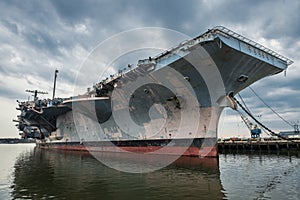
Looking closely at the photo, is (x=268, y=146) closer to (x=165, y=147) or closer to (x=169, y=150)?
(x=169, y=150)

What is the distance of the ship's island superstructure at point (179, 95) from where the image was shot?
13.4 meters

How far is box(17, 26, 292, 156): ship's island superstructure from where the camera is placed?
1339 centimetres

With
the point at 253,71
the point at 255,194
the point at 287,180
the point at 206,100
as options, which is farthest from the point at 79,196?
the point at 253,71

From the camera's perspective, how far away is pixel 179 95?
52.5 feet

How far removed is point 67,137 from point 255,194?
26.9m

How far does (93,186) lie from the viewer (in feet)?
27.7

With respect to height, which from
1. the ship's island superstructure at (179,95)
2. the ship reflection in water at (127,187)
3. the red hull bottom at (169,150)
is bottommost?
the ship reflection in water at (127,187)

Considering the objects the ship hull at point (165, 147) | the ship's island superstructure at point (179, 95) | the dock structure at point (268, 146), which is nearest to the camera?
the ship's island superstructure at point (179, 95)

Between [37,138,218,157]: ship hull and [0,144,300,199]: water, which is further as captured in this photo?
[37,138,218,157]: ship hull

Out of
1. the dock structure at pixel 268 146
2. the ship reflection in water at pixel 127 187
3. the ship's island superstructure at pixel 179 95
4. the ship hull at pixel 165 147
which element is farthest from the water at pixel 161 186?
the dock structure at pixel 268 146

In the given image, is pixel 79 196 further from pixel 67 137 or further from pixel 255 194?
pixel 67 137

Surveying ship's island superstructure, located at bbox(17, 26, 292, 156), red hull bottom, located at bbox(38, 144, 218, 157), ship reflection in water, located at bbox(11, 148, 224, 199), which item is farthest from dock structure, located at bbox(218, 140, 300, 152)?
ship reflection in water, located at bbox(11, 148, 224, 199)

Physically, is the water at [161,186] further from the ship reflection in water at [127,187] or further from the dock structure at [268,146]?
the dock structure at [268,146]

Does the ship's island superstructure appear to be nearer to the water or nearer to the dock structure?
the water
